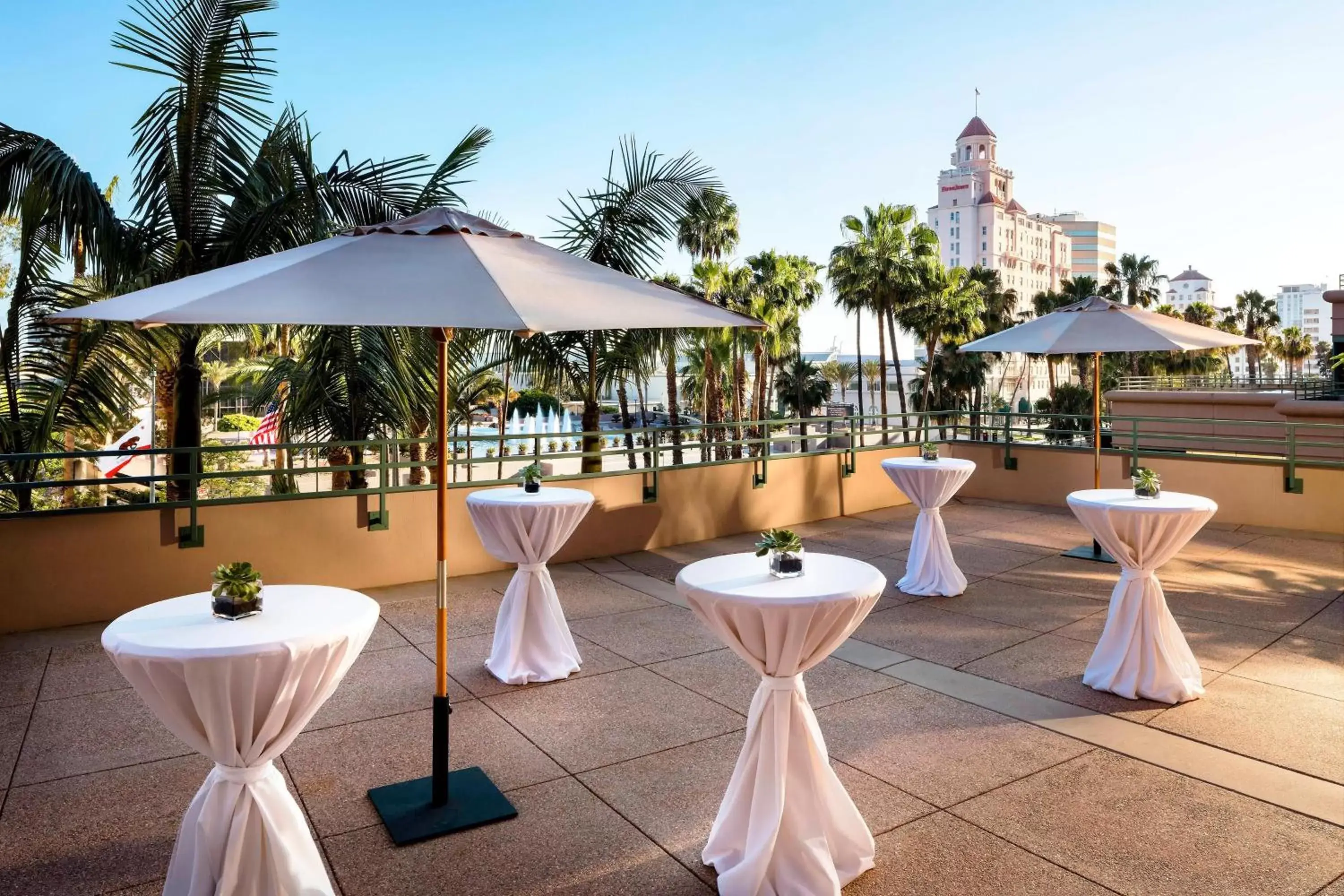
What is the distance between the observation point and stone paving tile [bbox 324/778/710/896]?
3.23m

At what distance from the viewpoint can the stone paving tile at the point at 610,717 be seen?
4547mm

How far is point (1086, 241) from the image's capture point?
6924 inches

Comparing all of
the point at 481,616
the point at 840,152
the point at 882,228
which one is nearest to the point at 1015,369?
the point at 840,152

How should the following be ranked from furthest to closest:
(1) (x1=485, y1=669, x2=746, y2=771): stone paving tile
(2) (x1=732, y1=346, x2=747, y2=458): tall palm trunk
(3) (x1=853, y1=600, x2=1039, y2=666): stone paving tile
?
(2) (x1=732, y1=346, x2=747, y2=458): tall palm trunk < (3) (x1=853, y1=600, x2=1039, y2=666): stone paving tile < (1) (x1=485, y1=669, x2=746, y2=771): stone paving tile

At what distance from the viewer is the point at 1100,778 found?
163 inches

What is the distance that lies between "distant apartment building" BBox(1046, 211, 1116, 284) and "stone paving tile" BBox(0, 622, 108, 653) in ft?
625

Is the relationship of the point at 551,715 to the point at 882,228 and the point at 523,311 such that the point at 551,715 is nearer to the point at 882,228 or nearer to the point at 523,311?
the point at 523,311

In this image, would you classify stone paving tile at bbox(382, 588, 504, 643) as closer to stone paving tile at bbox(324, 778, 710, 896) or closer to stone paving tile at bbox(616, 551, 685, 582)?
stone paving tile at bbox(616, 551, 685, 582)

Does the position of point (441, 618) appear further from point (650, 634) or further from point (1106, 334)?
point (1106, 334)

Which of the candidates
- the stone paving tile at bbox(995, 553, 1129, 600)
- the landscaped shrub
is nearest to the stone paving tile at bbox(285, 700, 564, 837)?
the stone paving tile at bbox(995, 553, 1129, 600)

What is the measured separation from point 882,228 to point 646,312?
41788 millimetres

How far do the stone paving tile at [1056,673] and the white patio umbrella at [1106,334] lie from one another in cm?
281

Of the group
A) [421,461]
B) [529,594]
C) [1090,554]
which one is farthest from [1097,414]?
[421,461]

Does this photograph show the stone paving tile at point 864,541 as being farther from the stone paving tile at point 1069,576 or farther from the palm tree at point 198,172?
the palm tree at point 198,172
